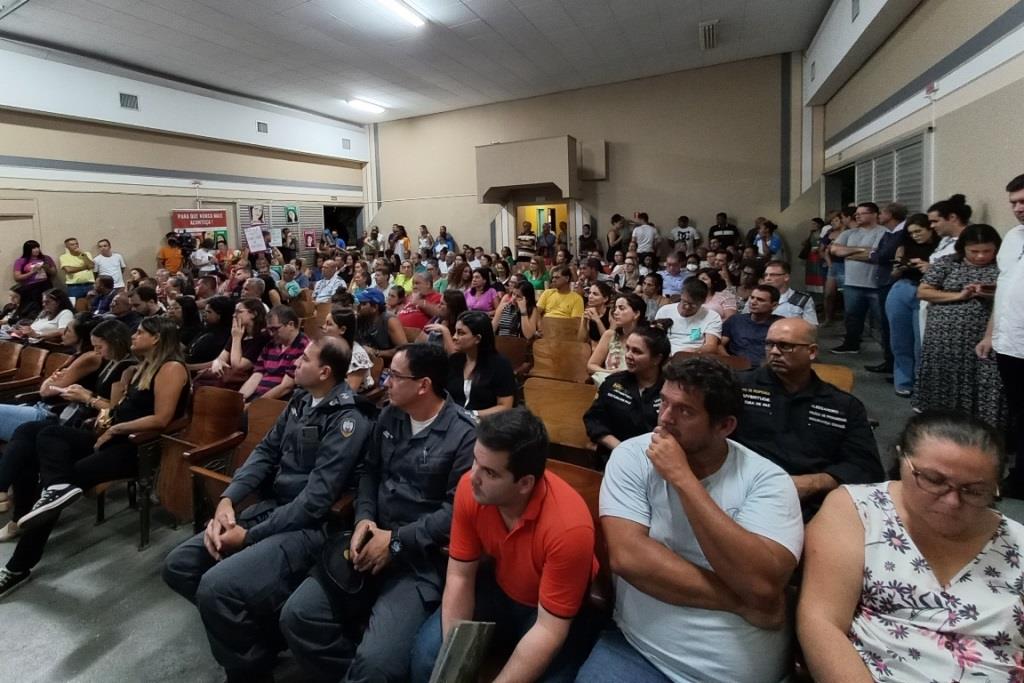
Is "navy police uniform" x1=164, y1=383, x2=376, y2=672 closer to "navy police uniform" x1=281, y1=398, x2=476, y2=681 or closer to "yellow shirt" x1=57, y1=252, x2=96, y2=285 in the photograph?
"navy police uniform" x1=281, y1=398, x2=476, y2=681

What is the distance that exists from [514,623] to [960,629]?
102 centimetres

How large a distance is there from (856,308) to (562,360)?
10.8 ft

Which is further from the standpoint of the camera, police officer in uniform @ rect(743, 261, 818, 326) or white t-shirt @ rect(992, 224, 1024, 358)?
police officer in uniform @ rect(743, 261, 818, 326)

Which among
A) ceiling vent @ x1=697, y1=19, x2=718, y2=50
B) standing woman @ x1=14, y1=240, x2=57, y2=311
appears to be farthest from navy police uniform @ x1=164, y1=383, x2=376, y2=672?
ceiling vent @ x1=697, y1=19, x2=718, y2=50

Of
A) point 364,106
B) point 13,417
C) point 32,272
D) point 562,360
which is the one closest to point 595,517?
point 562,360

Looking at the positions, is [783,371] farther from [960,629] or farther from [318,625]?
[318,625]

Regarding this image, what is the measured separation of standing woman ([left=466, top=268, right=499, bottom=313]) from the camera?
577 centimetres

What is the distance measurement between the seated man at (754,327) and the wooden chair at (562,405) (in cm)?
125

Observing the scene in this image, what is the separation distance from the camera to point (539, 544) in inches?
56.1

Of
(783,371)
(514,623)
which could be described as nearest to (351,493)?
(514,623)

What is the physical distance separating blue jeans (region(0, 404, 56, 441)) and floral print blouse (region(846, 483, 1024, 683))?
13.2 feet

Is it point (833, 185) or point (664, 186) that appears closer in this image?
point (833, 185)

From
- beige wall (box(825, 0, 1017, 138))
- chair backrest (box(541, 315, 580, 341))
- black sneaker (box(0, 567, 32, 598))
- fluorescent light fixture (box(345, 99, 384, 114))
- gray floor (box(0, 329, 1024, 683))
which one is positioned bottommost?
gray floor (box(0, 329, 1024, 683))

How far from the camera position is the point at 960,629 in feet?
3.71
